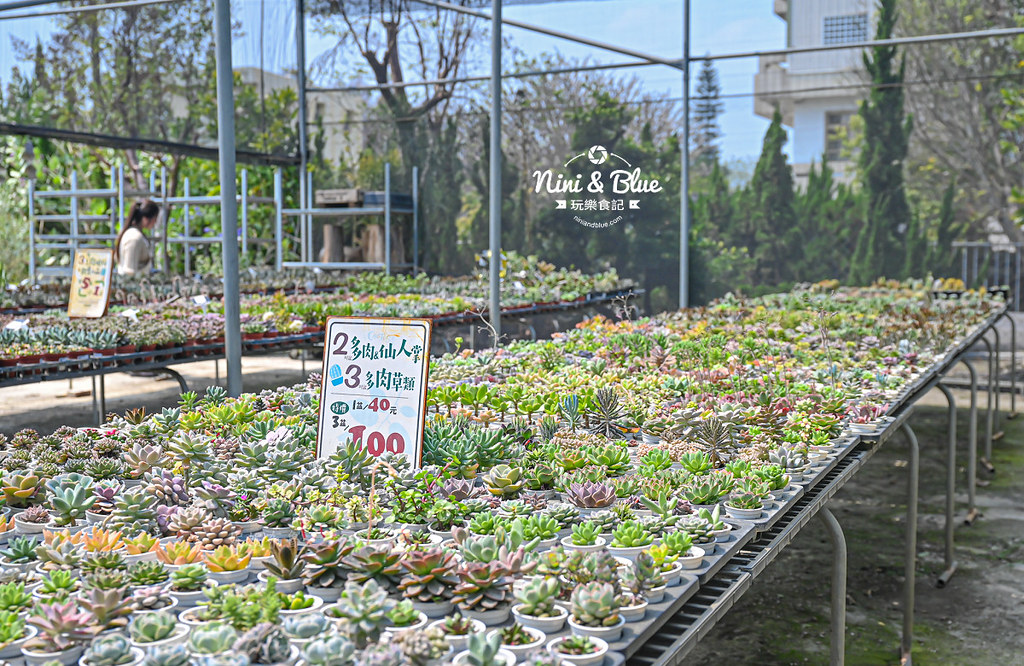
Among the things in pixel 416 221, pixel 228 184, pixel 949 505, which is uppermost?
pixel 416 221

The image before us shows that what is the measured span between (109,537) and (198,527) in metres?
0.16

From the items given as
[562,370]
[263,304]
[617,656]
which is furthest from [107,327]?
[617,656]

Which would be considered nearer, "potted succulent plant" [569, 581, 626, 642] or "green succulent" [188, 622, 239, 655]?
"green succulent" [188, 622, 239, 655]

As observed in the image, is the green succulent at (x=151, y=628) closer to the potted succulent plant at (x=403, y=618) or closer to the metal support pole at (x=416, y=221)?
the potted succulent plant at (x=403, y=618)

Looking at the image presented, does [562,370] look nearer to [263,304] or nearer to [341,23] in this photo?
[263,304]

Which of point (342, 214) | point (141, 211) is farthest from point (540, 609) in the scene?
point (342, 214)

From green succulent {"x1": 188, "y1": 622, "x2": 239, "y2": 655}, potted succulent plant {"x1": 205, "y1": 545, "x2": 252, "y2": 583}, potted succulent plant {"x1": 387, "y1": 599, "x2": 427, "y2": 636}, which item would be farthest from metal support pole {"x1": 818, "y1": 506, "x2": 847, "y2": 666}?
green succulent {"x1": 188, "y1": 622, "x2": 239, "y2": 655}

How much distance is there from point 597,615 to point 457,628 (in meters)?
0.20

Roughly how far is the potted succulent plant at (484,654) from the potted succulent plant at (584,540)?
0.47 meters

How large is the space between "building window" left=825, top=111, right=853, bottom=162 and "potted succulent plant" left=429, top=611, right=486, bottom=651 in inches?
385

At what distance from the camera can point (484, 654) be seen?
3.98 ft

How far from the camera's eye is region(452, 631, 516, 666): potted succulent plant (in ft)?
3.99

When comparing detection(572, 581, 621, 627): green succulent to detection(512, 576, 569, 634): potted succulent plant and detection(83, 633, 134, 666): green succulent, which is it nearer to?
detection(512, 576, 569, 634): potted succulent plant

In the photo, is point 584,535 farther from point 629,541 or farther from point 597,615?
point 597,615
